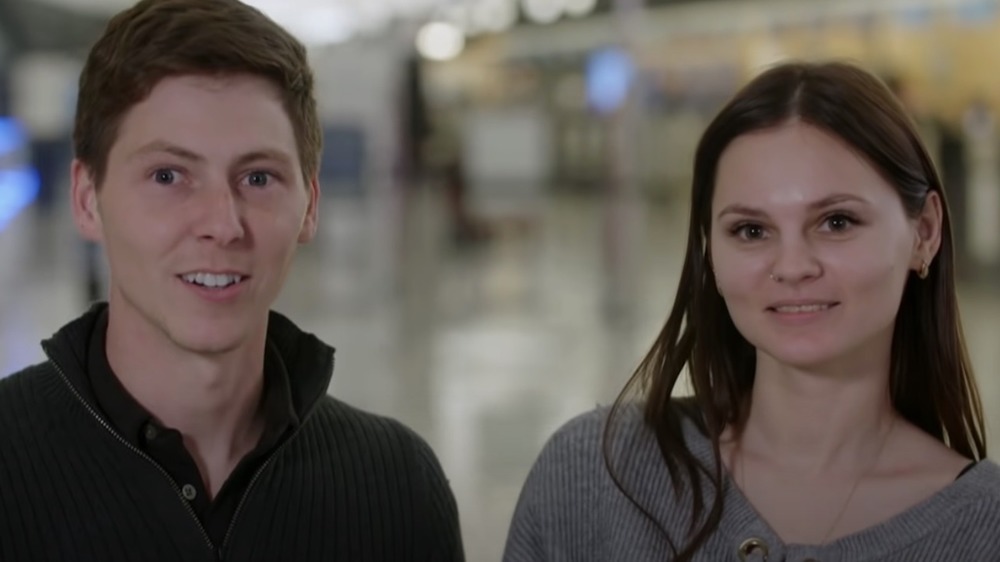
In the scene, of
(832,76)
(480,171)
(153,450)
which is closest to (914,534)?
(832,76)

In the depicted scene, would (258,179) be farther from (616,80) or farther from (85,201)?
(616,80)

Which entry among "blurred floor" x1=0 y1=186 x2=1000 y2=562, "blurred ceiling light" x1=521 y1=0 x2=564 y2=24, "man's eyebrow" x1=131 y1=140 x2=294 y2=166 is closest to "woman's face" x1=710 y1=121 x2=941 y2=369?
"man's eyebrow" x1=131 y1=140 x2=294 y2=166

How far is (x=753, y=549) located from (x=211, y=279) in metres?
0.81

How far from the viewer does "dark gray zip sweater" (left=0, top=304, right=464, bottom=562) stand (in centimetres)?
168

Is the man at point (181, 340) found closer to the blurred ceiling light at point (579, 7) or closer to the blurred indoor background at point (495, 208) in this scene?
the blurred indoor background at point (495, 208)

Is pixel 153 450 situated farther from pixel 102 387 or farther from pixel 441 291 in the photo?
pixel 441 291

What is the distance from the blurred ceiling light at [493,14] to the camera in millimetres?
19834

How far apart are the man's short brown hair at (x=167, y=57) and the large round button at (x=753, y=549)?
813 mm

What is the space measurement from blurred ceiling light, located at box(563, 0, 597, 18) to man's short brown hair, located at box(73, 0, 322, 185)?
18.5 metres

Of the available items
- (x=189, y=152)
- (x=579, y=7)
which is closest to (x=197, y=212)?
(x=189, y=152)

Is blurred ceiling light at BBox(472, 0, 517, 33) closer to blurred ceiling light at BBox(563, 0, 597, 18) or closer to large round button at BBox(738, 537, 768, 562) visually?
blurred ceiling light at BBox(563, 0, 597, 18)

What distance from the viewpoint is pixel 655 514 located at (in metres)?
1.88

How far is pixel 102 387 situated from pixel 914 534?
110cm

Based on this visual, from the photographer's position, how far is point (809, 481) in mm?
1886
